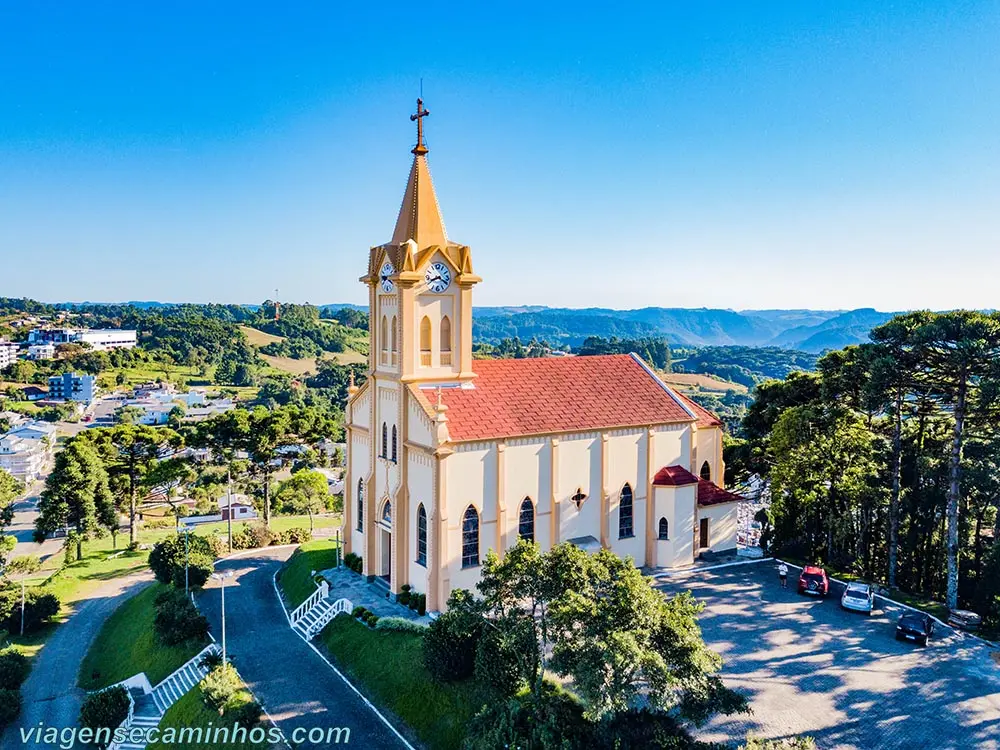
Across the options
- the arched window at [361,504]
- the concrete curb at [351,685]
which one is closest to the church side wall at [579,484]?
the arched window at [361,504]

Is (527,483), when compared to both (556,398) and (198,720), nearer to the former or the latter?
(556,398)

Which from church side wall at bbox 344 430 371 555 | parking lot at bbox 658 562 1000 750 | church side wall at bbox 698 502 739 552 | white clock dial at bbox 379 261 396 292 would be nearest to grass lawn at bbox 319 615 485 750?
A: church side wall at bbox 344 430 371 555

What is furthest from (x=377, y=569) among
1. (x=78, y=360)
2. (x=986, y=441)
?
(x=78, y=360)

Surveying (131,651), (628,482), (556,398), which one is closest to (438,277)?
(556,398)

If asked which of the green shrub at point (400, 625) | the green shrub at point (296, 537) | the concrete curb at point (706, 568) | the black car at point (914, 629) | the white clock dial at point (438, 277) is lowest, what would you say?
the green shrub at point (296, 537)

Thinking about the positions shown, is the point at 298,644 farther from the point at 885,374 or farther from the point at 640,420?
the point at 885,374

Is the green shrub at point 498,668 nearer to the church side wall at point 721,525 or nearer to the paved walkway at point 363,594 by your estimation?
the paved walkway at point 363,594

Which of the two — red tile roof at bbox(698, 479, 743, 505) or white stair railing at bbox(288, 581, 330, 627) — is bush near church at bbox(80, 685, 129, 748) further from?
red tile roof at bbox(698, 479, 743, 505)
